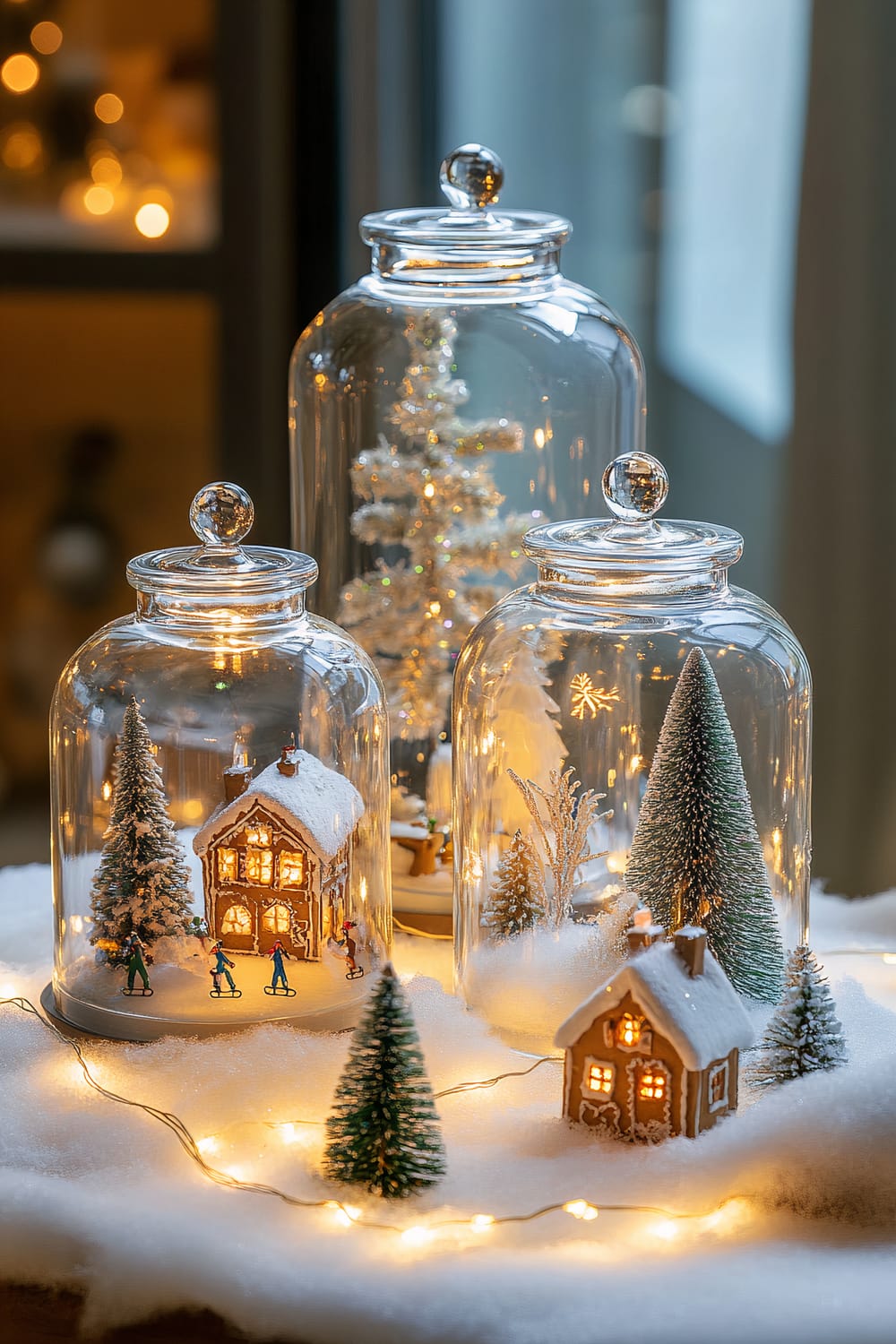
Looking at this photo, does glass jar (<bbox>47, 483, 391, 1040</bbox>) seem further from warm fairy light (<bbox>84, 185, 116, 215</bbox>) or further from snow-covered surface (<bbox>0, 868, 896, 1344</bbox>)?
warm fairy light (<bbox>84, 185, 116, 215</bbox>)

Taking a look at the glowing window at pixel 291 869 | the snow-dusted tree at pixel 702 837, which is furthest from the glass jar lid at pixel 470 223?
the glowing window at pixel 291 869

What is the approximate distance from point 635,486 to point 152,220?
164cm

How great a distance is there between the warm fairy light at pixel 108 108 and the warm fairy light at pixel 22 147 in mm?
104

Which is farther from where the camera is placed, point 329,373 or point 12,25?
point 12,25

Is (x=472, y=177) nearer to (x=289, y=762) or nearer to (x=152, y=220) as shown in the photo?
(x=289, y=762)

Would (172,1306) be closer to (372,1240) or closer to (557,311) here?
(372,1240)

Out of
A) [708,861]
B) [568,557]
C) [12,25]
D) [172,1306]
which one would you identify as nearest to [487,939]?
[708,861]

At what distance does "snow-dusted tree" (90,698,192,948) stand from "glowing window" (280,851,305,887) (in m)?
0.08

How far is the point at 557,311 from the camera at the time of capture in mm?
1719

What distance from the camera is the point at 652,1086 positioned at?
118cm

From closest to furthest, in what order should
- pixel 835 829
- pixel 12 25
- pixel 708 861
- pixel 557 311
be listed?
1. pixel 708 861
2. pixel 557 311
3. pixel 835 829
4. pixel 12 25

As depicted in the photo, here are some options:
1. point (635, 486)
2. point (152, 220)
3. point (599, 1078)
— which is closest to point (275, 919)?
point (599, 1078)

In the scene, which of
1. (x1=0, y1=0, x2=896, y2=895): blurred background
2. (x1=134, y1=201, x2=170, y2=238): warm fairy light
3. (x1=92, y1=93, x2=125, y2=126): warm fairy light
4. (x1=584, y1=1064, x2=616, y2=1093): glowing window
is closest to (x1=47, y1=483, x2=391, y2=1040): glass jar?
(x1=584, y1=1064, x2=616, y2=1093): glowing window

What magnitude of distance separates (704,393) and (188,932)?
176 centimetres
